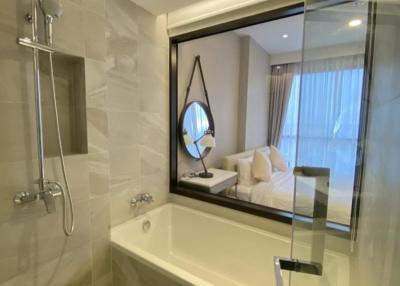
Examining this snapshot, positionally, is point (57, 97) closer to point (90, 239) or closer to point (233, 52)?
point (90, 239)

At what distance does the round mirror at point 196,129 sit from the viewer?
258cm

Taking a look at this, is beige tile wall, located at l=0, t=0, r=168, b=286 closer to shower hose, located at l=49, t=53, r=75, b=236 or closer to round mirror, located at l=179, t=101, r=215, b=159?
shower hose, located at l=49, t=53, r=75, b=236

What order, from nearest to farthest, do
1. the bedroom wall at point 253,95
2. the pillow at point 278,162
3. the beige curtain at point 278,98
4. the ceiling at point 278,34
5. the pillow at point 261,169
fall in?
1. the pillow at point 261,169
2. the ceiling at point 278,34
3. the pillow at point 278,162
4. the bedroom wall at point 253,95
5. the beige curtain at point 278,98

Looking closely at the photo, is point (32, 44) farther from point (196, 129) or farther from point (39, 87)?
point (196, 129)

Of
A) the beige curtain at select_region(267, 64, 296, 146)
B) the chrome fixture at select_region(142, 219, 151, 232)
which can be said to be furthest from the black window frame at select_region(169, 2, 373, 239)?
the beige curtain at select_region(267, 64, 296, 146)

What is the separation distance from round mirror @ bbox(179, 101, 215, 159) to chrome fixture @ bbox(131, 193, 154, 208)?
762mm

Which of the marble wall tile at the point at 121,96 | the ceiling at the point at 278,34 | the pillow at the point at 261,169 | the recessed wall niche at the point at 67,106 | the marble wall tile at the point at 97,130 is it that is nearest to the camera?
the recessed wall niche at the point at 67,106

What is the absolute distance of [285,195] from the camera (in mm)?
2533

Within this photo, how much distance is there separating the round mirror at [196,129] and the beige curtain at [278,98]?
2.03 metres

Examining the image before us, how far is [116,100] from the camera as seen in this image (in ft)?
5.62

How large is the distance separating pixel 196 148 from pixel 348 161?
1.78 m

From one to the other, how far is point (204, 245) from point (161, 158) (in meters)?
0.94

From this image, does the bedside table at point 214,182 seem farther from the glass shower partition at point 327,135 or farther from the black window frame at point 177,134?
the glass shower partition at point 327,135

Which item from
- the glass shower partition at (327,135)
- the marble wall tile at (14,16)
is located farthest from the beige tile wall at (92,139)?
the glass shower partition at (327,135)
